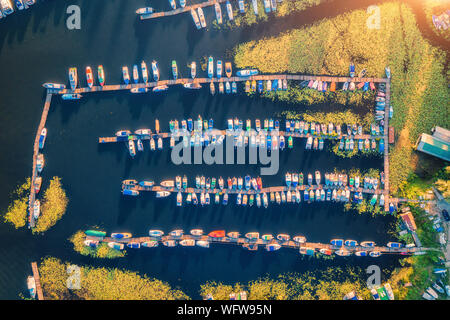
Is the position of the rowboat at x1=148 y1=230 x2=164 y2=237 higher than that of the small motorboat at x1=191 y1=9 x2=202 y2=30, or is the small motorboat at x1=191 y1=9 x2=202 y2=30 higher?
the small motorboat at x1=191 y1=9 x2=202 y2=30

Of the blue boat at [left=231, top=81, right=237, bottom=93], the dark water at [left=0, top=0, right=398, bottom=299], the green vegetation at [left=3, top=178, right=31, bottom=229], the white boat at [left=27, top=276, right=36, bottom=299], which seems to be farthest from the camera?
the green vegetation at [left=3, top=178, right=31, bottom=229]

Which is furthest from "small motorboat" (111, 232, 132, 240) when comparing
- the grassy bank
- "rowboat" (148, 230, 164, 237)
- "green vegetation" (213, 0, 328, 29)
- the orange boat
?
the orange boat

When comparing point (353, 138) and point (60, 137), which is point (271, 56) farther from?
point (60, 137)

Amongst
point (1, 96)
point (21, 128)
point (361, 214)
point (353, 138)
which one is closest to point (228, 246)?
point (361, 214)

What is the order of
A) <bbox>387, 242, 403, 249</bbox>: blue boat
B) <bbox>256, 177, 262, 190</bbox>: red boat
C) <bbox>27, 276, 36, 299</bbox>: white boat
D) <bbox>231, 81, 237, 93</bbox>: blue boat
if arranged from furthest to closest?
1. <bbox>27, 276, 36, 299</bbox>: white boat
2. <bbox>256, 177, 262, 190</bbox>: red boat
3. <bbox>231, 81, 237, 93</bbox>: blue boat
4. <bbox>387, 242, 403, 249</bbox>: blue boat

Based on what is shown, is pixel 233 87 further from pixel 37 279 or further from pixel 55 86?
pixel 37 279

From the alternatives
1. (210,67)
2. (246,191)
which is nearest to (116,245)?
(246,191)

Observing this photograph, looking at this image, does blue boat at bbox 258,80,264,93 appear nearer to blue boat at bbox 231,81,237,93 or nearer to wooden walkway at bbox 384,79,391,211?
blue boat at bbox 231,81,237,93

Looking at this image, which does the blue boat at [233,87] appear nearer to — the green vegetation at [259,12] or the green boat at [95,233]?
the green vegetation at [259,12]
